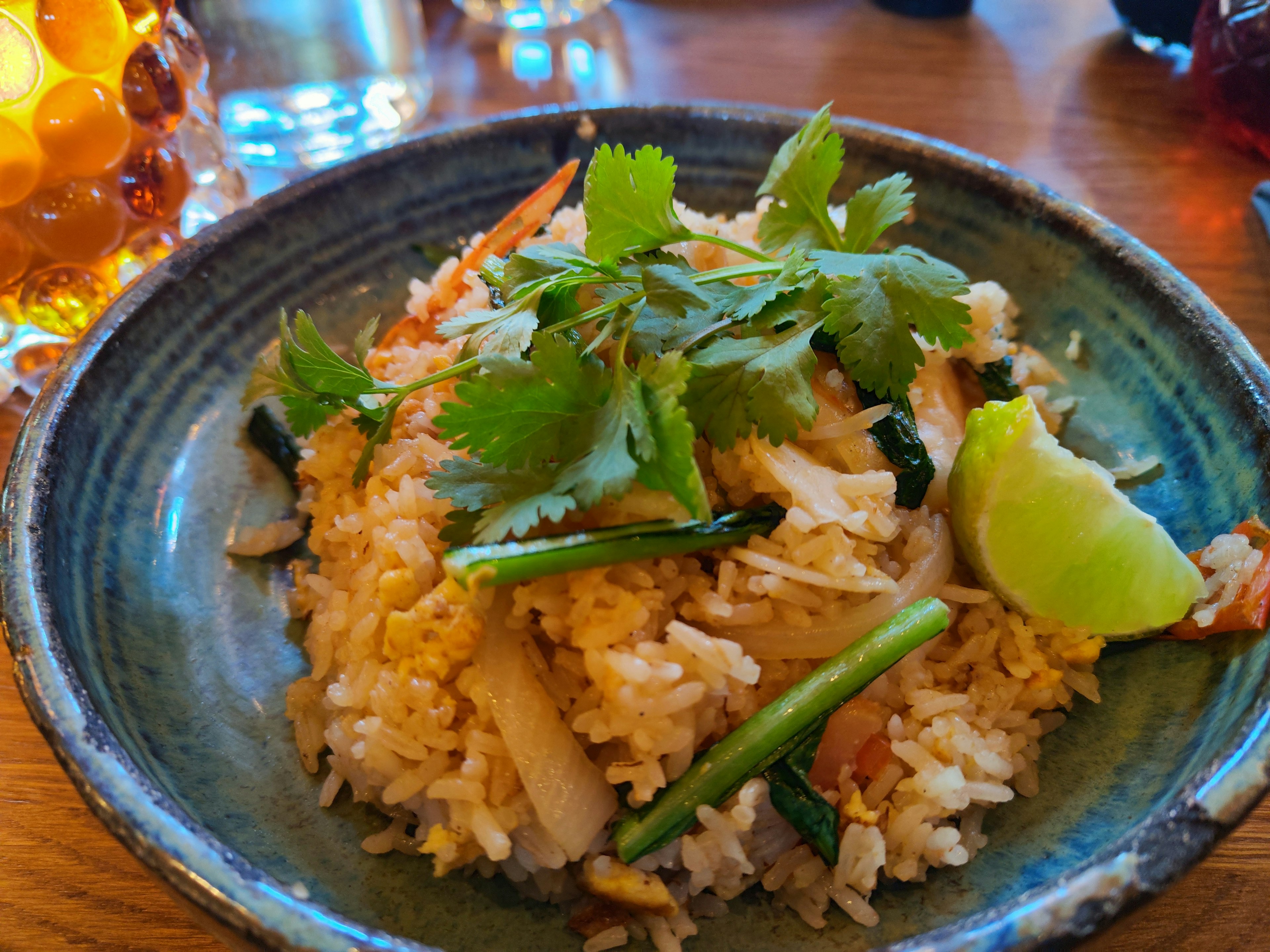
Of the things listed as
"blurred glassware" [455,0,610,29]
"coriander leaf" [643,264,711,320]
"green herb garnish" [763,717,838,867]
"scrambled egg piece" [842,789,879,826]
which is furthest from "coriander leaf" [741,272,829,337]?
"blurred glassware" [455,0,610,29]

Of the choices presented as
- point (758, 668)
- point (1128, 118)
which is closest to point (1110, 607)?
point (758, 668)

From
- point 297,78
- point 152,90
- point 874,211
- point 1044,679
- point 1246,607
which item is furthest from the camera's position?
point 297,78

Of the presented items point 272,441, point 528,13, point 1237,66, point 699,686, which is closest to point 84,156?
point 272,441

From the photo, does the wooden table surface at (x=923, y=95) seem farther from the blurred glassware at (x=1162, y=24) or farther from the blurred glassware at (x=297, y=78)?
the blurred glassware at (x=297, y=78)

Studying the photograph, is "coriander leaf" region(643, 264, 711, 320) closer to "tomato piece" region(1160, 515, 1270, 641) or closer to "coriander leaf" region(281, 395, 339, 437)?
"coriander leaf" region(281, 395, 339, 437)

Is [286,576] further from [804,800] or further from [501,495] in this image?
[804,800]

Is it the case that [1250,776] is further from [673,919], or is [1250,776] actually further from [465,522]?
[465,522]

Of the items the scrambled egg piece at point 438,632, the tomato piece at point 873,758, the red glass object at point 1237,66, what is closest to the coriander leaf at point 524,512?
the scrambled egg piece at point 438,632

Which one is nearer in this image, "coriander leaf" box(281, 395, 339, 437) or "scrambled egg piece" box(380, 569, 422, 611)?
"scrambled egg piece" box(380, 569, 422, 611)
